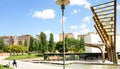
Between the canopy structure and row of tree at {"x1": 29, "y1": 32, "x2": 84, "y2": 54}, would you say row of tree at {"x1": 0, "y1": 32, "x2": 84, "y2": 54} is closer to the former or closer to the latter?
row of tree at {"x1": 29, "y1": 32, "x2": 84, "y2": 54}

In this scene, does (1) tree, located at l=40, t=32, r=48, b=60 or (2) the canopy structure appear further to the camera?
(1) tree, located at l=40, t=32, r=48, b=60

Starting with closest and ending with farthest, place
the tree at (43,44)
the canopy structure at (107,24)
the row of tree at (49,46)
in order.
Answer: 1. the canopy structure at (107,24)
2. the tree at (43,44)
3. the row of tree at (49,46)

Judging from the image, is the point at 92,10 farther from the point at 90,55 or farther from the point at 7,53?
the point at 7,53

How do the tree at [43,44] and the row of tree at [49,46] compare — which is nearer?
the tree at [43,44]

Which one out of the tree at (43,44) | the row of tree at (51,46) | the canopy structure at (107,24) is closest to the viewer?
the canopy structure at (107,24)

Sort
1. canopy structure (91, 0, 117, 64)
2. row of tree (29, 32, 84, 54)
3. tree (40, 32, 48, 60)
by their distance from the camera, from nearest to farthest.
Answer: canopy structure (91, 0, 117, 64)
tree (40, 32, 48, 60)
row of tree (29, 32, 84, 54)

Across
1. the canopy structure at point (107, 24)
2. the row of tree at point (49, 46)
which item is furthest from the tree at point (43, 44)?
the canopy structure at point (107, 24)

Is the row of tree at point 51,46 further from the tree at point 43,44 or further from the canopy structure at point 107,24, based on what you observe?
the canopy structure at point 107,24

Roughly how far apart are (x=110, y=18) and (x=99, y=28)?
5102mm

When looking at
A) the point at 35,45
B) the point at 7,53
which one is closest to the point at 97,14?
the point at 35,45

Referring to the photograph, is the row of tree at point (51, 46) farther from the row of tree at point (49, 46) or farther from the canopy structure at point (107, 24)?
the canopy structure at point (107, 24)

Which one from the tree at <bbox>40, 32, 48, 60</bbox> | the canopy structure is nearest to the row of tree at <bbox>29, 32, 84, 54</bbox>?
the tree at <bbox>40, 32, 48, 60</bbox>

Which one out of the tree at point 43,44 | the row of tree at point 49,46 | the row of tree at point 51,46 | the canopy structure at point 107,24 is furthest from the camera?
the row of tree at point 49,46

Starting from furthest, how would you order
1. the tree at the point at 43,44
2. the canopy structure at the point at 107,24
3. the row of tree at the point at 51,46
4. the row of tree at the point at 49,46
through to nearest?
the row of tree at the point at 49,46 → the row of tree at the point at 51,46 → the tree at the point at 43,44 → the canopy structure at the point at 107,24
